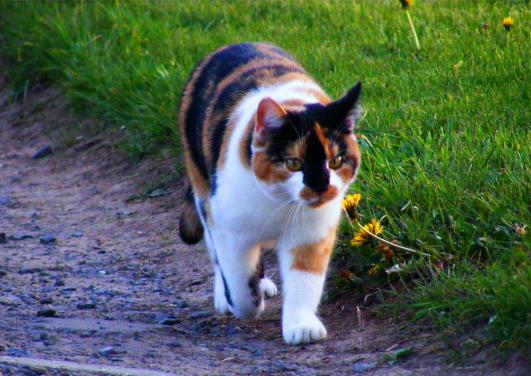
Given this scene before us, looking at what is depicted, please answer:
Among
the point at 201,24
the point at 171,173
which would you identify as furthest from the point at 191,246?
the point at 201,24

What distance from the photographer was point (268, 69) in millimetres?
4508

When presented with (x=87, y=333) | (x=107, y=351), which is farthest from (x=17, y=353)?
(x=87, y=333)

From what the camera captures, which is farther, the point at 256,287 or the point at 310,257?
the point at 256,287

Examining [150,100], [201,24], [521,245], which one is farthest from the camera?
[201,24]

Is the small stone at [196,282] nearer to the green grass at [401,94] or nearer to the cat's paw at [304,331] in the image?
the green grass at [401,94]

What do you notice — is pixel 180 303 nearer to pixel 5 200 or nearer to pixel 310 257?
pixel 310 257

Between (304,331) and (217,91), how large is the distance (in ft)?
4.39

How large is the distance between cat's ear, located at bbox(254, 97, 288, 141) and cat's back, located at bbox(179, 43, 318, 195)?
0.41 metres

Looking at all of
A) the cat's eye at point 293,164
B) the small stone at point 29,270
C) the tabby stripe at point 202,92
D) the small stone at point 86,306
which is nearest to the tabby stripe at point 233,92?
the tabby stripe at point 202,92

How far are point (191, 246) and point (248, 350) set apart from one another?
1.53 m

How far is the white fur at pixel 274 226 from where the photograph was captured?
3771 millimetres

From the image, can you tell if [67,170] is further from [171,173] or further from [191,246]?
[191,246]

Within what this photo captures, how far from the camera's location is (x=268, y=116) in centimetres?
368

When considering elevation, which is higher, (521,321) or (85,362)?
(521,321)
